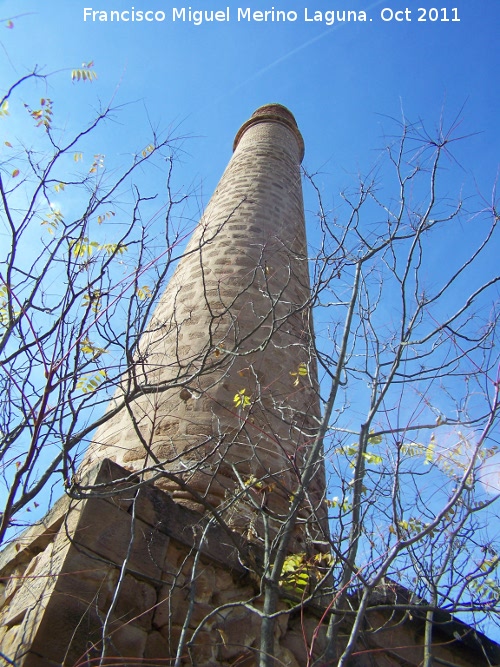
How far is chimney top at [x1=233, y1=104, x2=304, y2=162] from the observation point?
42.4ft

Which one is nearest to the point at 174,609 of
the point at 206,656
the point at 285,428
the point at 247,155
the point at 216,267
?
the point at 206,656

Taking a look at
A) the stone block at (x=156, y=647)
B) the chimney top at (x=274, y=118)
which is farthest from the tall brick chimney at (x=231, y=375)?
the chimney top at (x=274, y=118)

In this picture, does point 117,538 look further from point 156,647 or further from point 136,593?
point 156,647

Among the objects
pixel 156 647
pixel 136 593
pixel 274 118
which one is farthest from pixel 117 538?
pixel 274 118

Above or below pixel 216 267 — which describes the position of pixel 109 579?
below

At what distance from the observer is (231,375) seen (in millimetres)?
4930

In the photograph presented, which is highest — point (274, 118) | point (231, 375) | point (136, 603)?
point (274, 118)

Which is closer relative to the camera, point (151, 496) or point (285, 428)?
point (151, 496)

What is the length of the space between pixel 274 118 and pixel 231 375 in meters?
9.43

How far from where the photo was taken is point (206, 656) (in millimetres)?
2920

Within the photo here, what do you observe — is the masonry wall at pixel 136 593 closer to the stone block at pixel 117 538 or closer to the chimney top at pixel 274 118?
the stone block at pixel 117 538

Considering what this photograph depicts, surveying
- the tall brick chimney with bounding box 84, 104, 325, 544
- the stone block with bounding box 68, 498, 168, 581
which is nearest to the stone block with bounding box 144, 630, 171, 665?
the stone block with bounding box 68, 498, 168, 581

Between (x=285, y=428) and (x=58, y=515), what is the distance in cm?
213

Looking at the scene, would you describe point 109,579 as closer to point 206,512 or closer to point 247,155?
point 206,512
